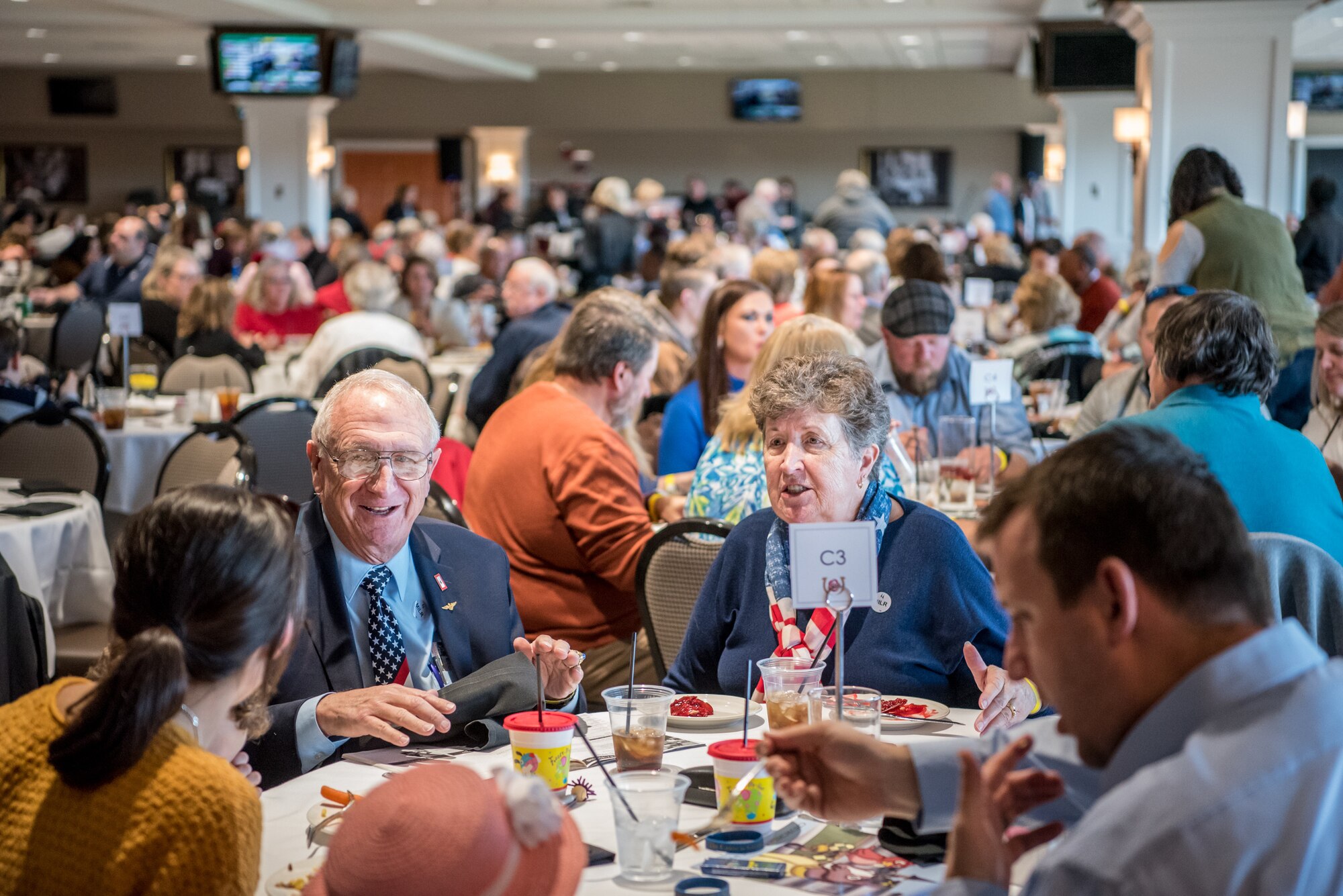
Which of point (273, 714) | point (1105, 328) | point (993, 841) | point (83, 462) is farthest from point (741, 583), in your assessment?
point (1105, 328)

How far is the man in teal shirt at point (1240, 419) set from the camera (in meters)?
2.94

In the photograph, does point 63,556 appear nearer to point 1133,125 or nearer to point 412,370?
point 412,370

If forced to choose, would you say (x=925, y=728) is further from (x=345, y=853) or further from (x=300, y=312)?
(x=300, y=312)

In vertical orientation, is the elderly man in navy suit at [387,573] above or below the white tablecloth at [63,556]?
above

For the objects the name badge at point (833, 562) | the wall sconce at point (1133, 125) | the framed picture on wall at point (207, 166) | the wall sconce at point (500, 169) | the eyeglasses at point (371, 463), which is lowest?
the name badge at point (833, 562)

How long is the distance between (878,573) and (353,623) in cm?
92

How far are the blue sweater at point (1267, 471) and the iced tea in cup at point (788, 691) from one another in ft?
4.27

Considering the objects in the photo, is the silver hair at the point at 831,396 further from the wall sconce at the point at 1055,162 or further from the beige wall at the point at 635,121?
the beige wall at the point at 635,121

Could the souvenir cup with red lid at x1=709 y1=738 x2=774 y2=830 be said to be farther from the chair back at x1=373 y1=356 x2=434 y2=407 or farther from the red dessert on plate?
the chair back at x1=373 y1=356 x2=434 y2=407

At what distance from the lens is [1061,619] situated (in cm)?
119

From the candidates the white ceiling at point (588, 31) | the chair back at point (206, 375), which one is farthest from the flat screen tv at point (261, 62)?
the chair back at point (206, 375)

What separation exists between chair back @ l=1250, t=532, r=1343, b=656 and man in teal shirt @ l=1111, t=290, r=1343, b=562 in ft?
0.81

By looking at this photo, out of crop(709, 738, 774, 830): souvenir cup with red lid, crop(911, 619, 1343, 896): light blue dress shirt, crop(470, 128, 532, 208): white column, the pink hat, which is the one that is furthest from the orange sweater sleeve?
crop(470, 128, 532, 208): white column

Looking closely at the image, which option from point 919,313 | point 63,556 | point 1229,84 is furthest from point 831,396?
point 1229,84
